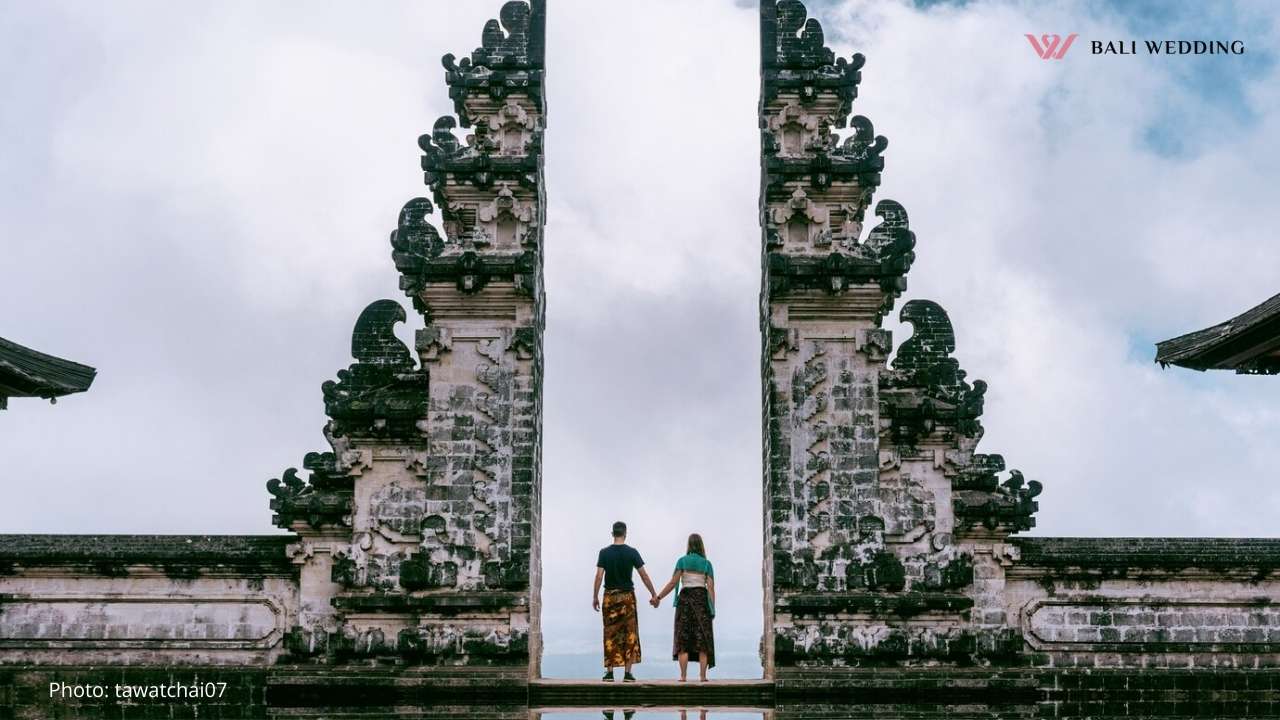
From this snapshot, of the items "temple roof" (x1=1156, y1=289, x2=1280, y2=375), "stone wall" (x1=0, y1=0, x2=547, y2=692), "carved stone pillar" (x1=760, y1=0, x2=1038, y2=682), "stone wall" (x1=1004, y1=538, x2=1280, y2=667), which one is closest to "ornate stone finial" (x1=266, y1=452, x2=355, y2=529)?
"stone wall" (x1=0, y1=0, x2=547, y2=692)

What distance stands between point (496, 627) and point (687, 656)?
2.19 metres

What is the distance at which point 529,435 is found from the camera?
1711 centimetres

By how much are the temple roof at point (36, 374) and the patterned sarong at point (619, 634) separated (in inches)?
235

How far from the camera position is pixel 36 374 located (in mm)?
14180

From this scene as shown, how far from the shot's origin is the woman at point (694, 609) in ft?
52.9

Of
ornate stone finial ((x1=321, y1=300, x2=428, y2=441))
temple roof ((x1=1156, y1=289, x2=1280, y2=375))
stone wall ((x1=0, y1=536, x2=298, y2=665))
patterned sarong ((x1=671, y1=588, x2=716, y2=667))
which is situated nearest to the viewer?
temple roof ((x1=1156, y1=289, x2=1280, y2=375))

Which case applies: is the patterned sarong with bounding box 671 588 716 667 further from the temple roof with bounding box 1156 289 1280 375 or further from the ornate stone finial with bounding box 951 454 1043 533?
the temple roof with bounding box 1156 289 1280 375

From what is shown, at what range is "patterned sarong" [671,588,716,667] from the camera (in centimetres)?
1611

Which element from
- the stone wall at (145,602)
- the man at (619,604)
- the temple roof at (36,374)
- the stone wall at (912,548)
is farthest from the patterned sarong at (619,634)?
the temple roof at (36,374)

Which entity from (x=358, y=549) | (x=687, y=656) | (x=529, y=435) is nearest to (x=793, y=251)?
(x=529, y=435)

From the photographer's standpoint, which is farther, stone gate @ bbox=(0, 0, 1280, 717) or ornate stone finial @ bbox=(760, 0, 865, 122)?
ornate stone finial @ bbox=(760, 0, 865, 122)

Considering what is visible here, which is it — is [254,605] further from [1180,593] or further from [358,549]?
[1180,593]

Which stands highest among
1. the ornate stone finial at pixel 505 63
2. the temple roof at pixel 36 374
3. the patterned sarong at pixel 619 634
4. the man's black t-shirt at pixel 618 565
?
the ornate stone finial at pixel 505 63

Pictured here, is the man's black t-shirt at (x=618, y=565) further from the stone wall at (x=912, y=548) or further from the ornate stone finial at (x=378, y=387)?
the ornate stone finial at (x=378, y=387)
